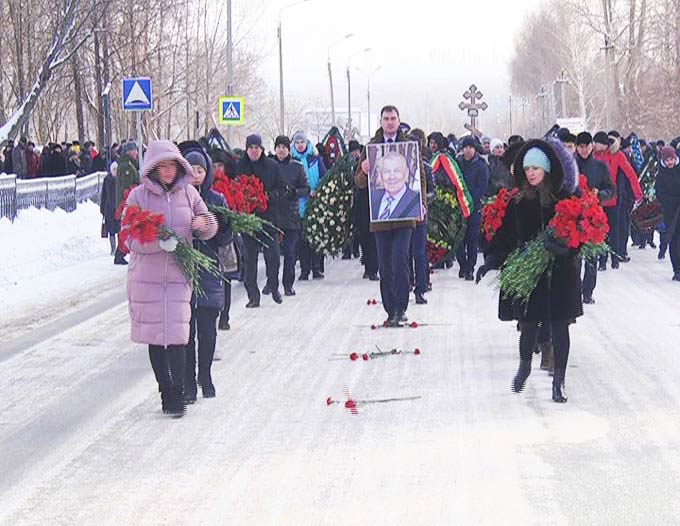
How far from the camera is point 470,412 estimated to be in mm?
9203

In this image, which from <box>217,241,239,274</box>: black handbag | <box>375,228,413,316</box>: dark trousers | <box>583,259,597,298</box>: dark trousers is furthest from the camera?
<box>583,259,597,298</box>: dark trousers

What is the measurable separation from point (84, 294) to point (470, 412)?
905cm

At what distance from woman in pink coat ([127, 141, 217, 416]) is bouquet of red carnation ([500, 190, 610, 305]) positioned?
201cm

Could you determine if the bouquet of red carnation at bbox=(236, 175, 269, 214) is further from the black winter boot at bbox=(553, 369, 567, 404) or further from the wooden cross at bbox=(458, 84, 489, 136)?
the wooden cross at bbox=(458, 84, 489, 136)

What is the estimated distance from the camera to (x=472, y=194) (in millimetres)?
19047

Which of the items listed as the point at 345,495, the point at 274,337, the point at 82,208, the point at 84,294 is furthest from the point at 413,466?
the point at 82,208

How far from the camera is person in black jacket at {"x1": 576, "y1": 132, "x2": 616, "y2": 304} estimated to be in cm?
1477

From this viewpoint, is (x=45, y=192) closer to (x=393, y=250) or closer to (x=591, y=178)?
(x=591, y=178)

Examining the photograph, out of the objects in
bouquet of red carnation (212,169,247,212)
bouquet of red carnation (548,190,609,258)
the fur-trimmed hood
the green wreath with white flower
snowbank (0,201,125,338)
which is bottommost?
snowbank (0,201,125,338)

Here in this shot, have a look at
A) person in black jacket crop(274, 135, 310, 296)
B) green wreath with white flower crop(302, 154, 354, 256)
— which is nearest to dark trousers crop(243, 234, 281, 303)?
person in black jacket crop(274, 135, 310, 296)

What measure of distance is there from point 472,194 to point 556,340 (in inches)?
370

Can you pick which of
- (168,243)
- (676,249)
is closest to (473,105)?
(676,249)

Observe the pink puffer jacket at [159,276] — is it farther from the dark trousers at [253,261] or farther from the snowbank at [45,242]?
the snowbank at [45,242]

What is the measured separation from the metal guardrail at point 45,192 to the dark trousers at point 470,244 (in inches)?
397
